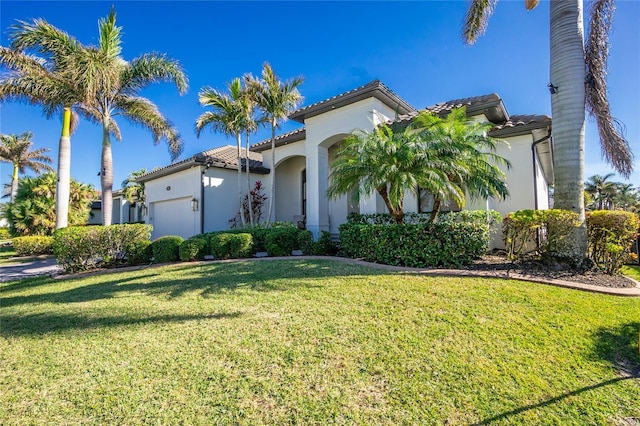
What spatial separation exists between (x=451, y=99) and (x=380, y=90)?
12.8 feet

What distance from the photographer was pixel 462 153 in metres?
8.09

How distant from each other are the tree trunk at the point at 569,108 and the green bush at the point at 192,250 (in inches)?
452

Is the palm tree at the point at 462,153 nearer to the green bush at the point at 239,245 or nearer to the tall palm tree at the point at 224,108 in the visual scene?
the green bush at the point at 239,245

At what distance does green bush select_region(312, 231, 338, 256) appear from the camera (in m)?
11.1

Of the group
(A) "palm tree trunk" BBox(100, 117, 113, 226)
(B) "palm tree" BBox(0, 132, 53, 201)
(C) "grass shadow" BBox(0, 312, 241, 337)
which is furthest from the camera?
(B) "palm tree" BBox(0, 132, 53, 201)

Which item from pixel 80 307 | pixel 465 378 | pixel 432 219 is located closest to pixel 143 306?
pixel 80 307

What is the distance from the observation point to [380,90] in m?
11.3

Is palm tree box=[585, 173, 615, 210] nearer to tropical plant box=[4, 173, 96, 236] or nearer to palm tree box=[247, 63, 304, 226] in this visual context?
palm tree box=[247, 63, 304, 226]

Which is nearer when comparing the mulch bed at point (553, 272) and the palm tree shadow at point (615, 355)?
the palm tree shadow at point (615, 355)

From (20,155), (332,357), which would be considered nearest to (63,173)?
(332,357)

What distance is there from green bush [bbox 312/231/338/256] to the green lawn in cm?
498

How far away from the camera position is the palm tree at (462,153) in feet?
26.4

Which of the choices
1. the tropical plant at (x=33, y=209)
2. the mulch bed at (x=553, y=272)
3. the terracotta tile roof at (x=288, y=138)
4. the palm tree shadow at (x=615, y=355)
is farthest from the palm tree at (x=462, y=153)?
the tropical plant at (x=33, y=209)

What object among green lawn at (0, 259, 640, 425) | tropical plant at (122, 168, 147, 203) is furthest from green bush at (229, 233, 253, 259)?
tropical plant at (122, 168, 147, 203)
